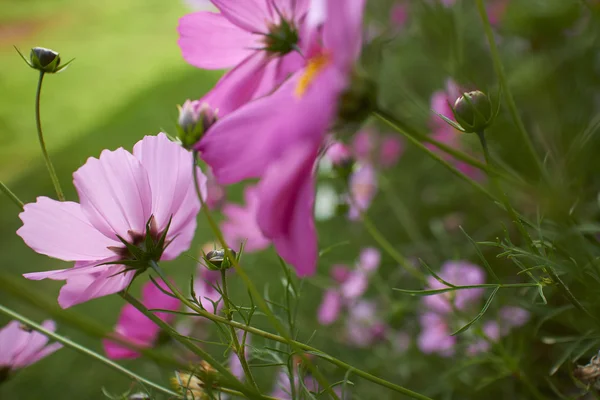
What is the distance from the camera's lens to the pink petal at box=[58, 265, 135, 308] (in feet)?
0.89

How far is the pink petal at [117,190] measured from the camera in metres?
0.28

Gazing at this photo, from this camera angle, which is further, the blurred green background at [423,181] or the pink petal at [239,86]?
the blurred green background at [423,181]

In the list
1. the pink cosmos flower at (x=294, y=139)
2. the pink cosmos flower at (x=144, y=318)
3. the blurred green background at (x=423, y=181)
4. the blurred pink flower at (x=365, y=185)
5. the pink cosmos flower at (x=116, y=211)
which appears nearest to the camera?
the pink cosmos flower at (x=294, y=139)

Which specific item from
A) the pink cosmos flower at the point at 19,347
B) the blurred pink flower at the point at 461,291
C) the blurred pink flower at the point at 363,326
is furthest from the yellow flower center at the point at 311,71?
the blurred pink flower at the point at 363,326

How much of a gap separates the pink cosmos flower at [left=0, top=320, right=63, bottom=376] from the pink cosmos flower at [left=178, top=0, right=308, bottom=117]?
0.62 ft

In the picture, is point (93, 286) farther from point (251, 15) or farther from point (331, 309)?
point (331, 309)

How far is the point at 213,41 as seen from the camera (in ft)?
0.97

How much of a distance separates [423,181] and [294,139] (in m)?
1.07

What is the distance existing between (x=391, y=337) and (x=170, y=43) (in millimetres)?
3745

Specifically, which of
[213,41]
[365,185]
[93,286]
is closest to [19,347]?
[93,286]

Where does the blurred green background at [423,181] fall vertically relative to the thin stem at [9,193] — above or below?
below

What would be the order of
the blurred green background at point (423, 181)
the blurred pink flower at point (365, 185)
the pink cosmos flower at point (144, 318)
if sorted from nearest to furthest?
1. the pink cosmos flower at point (144, 318)
2. the blurred green background at point (423, 181)
3. the blurred pink flower at point (365, 185)

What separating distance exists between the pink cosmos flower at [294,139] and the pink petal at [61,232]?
94 millimetres

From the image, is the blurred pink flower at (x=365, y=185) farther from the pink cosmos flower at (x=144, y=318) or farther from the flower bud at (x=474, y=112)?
the flower bud at (x=474, y=112)
